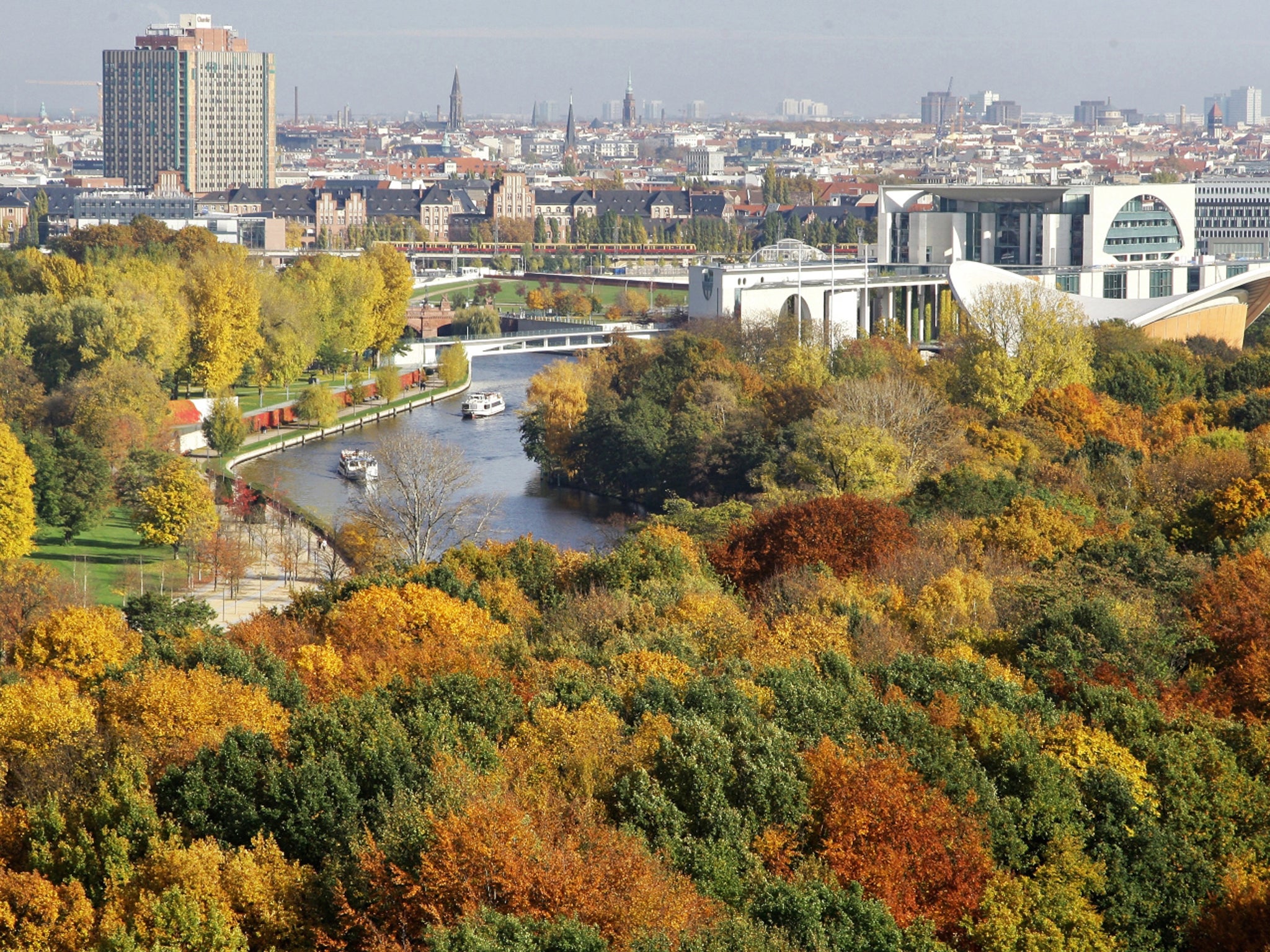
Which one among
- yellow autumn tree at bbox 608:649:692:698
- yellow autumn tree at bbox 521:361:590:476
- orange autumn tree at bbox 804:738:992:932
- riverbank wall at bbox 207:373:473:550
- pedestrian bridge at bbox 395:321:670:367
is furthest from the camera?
pedestrian bridge at bbox 395:321:670:367

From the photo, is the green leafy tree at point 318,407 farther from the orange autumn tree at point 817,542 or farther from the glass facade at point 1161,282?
the orange autumn tree at point 817,542

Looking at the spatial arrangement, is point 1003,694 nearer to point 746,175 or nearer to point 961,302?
point 961,302

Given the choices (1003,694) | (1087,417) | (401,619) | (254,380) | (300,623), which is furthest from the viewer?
(254,380)

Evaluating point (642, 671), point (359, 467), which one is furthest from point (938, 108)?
point (642, 671)

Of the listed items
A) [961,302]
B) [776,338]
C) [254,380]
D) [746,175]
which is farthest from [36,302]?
[746,175]

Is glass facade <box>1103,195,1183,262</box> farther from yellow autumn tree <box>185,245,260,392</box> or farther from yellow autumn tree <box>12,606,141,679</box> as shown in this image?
yellow autumn tree <box>12,606,141,679</box>

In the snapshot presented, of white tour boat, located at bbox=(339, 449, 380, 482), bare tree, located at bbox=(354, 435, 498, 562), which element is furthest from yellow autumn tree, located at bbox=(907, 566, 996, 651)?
white tour boat, located at bbox=(339, 449, 380, 482)

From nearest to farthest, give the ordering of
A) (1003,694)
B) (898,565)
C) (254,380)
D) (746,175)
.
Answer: (1003,694), (898,565), (254,380), (746,175)
